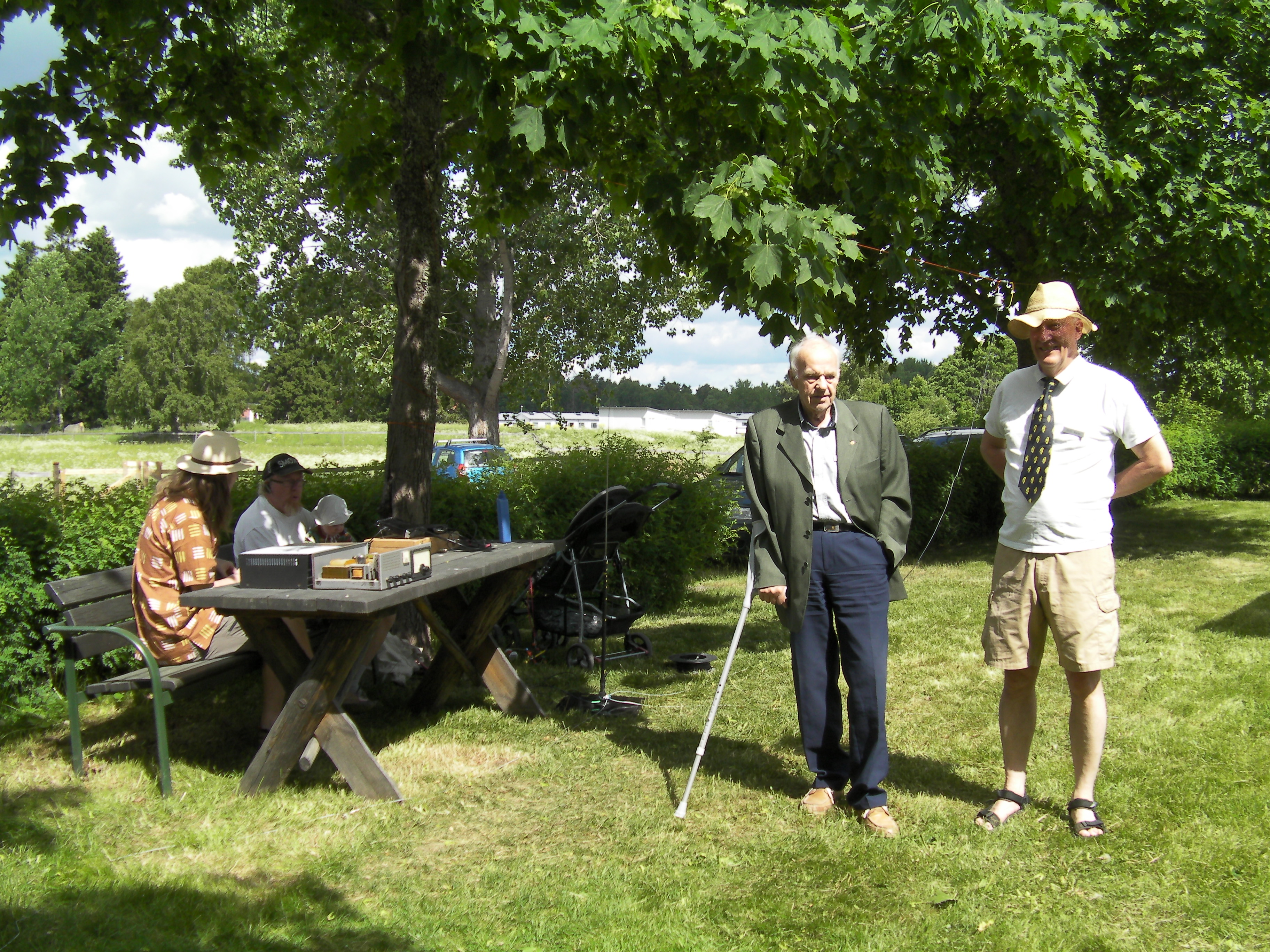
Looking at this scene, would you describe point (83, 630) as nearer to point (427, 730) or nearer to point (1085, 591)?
point (427, 730)

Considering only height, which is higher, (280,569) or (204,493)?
(204,493)

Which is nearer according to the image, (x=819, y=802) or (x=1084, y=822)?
(x=1084, y=822)

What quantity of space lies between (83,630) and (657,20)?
12.2ft

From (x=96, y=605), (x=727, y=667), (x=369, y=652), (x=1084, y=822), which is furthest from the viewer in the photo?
(x=369, y=652)

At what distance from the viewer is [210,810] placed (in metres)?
4.27

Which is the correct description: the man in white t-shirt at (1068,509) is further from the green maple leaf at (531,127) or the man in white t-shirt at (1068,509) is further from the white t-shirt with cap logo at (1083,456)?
the green maple leaf at (531,127)

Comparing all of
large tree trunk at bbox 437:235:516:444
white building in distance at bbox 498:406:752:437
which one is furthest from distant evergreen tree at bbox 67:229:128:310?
white building in distance at bbox 498:406:752:437

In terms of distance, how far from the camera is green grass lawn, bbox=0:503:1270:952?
331 centimetres

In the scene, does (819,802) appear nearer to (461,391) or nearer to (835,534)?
(835,534)

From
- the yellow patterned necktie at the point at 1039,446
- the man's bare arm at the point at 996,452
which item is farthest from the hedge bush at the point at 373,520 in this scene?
the yellow patterned necktie at the point at 1039,446

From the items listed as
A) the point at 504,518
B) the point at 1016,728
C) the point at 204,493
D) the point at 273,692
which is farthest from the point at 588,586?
the point at 1016,728

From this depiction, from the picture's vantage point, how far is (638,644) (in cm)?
757

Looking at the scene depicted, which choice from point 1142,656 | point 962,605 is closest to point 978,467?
point 962,605

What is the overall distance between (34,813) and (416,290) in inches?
143
